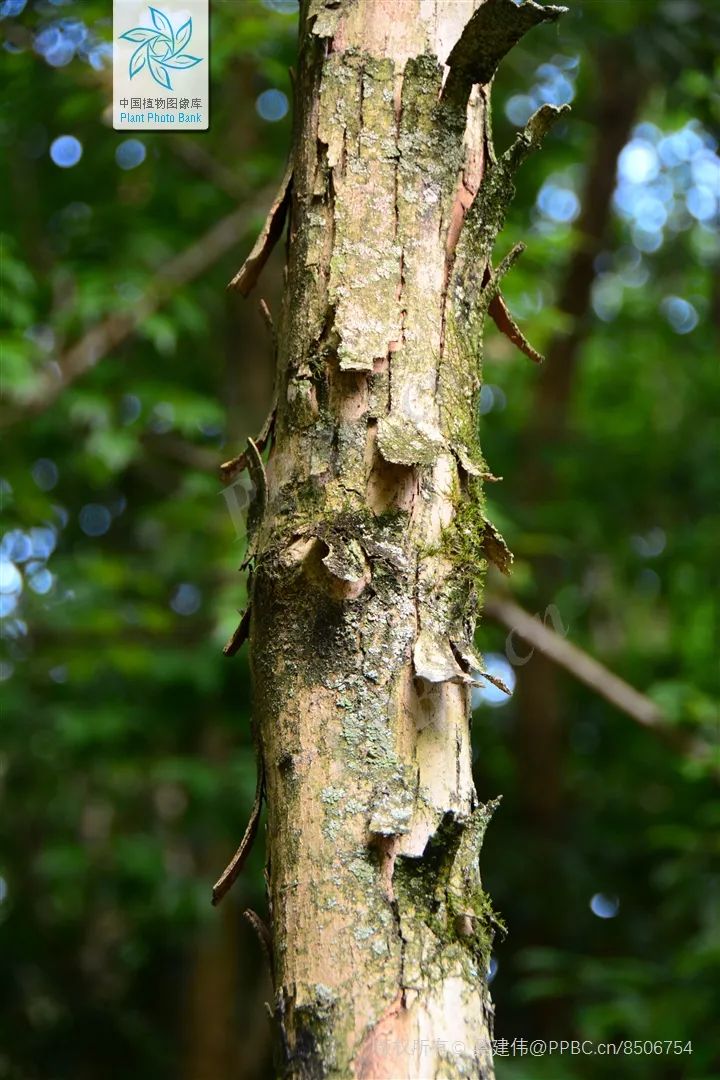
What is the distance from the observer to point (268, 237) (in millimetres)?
1334

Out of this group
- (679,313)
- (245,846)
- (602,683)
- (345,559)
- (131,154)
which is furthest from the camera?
(679,313)

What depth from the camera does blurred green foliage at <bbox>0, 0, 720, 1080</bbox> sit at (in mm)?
3723

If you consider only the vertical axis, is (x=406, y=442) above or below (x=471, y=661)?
above

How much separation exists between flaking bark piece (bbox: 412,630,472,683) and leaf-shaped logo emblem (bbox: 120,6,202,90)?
3.76 ft

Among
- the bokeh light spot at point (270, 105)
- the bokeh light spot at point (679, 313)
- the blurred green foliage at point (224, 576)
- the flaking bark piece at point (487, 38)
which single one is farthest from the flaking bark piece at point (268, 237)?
the bokeh light spot at point (679, 313)

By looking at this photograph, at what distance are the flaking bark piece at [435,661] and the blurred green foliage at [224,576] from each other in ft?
7.20

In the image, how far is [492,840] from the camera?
5.54m

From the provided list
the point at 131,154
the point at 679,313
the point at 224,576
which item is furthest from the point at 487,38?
the point at 679,313

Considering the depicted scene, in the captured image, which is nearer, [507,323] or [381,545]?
[381,545]

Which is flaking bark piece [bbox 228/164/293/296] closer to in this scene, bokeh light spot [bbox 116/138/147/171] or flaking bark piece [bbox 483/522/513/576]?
flaking bark piece [bbox 483/522/513/576]

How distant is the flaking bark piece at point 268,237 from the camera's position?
1.30 meters

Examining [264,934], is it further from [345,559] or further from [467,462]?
[467,462]

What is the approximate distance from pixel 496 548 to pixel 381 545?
0.62 ft

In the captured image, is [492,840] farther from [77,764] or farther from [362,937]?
[362,937]
